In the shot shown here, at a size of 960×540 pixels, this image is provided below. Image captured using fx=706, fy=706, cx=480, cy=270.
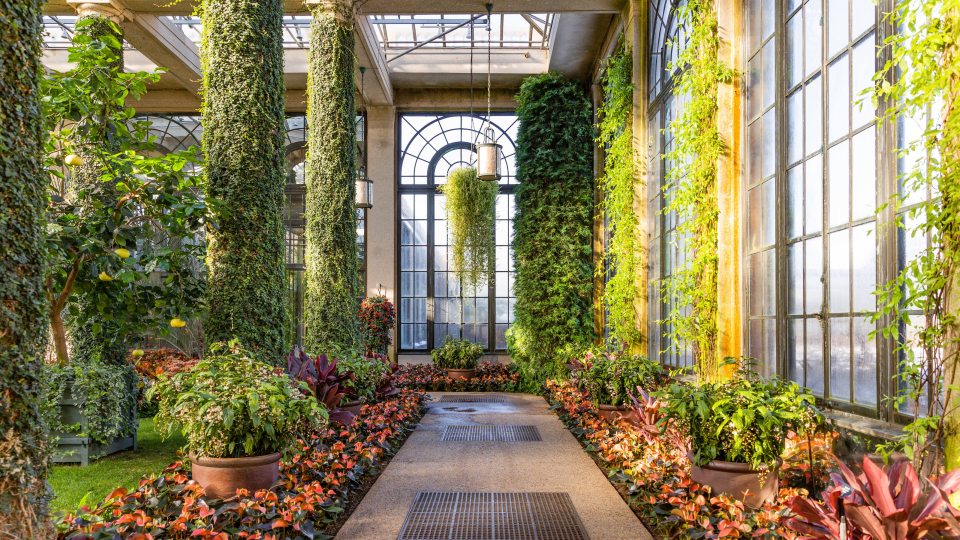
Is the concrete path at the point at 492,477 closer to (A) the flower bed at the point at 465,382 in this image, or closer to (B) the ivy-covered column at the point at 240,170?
(B) the ivy-covered column at the point at 240,170

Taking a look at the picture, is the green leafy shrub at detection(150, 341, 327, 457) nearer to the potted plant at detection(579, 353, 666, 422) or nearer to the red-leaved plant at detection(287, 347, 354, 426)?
→ the red-leaved plant at detection(287, 347, 354, 426)

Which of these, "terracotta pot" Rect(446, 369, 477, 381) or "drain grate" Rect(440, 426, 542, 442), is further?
"terracotta pot" Rect(446, 369, 477, 381)

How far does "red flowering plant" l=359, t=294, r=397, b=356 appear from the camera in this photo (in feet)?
32.0

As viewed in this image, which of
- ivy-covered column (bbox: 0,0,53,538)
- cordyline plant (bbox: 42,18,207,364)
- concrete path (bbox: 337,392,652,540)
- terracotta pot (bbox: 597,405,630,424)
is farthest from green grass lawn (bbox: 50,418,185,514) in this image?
terracotta pot (bbox: 597,405,630,424)

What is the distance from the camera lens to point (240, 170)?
4.07 m

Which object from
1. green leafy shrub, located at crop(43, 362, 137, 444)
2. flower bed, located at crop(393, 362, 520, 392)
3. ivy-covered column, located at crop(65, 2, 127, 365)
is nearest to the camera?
ivy-covered column, located at crop(65, 2, 127, 365)

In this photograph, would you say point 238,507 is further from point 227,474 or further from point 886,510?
point 886,510

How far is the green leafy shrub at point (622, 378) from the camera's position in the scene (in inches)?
219

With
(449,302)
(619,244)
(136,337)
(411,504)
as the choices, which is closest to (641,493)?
(411,504)

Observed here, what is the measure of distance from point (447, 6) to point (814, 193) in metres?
5.23

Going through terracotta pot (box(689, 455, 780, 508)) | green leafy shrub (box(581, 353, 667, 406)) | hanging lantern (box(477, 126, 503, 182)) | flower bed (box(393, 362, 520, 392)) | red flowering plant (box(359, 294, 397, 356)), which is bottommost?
flower bed (box(393, 362, 520, 392))

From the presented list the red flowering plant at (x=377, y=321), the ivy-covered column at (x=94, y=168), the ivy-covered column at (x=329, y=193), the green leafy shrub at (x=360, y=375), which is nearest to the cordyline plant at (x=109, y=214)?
the ivy-covered column at (x=94, y=168)

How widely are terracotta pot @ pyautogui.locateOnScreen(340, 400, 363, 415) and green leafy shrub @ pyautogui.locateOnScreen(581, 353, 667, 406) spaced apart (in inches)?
75.6

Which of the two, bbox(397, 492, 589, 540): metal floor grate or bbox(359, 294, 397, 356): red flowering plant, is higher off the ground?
bbox(359, 294, 397, 356): red flowering plant
